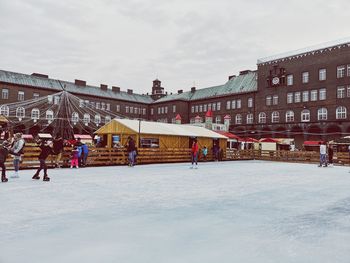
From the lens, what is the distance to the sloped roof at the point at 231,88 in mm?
60312

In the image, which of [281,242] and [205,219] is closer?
[281,242]

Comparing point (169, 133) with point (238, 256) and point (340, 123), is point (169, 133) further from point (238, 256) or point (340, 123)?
point (340, 123)

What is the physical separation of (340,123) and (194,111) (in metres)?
32.6

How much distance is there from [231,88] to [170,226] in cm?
5999

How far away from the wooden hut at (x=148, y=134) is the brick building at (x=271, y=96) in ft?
43.4

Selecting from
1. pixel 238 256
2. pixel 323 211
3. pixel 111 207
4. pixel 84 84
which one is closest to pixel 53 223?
pixel 111 207

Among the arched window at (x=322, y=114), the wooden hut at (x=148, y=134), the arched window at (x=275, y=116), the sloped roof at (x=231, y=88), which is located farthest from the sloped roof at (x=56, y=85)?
the arched window at (x=322, y=114)

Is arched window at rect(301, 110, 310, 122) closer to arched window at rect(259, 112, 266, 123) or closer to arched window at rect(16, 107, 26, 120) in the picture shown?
arched window at rect(259, 112, 266, 123)

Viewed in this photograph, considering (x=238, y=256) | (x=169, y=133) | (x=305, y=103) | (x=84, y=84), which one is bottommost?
(x=238, y=256)

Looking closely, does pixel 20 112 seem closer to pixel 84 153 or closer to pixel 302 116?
pixel 84 153

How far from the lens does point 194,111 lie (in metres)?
71.2

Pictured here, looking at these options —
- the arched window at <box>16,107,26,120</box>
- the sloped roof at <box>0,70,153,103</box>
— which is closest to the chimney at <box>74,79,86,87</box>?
the sloped roof at <box>0,70,153,103</box>

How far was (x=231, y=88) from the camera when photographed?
63.9 m

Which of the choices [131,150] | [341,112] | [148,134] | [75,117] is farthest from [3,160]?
[75,117]
